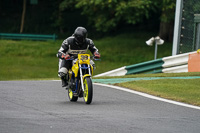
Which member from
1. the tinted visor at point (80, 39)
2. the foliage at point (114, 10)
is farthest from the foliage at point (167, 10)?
the tinted visor at point (80, 39)

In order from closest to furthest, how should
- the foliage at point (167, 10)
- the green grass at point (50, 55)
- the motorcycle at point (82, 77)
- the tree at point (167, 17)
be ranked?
1. the motorcycle at point (82, 77)
2. the green grass at point (50, 55)
3. the foliage at point (167, 10)
4. the tree at point (167, 17)

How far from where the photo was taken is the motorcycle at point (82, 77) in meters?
10.8

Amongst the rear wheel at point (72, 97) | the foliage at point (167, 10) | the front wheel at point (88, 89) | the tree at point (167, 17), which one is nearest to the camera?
the front wheel at point (88, 89)

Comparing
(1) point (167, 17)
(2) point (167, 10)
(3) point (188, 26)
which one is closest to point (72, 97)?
(3) point (188, 26)

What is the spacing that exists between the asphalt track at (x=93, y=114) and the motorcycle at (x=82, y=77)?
0.21 metres

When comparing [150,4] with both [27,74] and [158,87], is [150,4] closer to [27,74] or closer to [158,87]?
[27,74]

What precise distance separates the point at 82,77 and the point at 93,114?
5.56 feet

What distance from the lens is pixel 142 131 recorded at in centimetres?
792

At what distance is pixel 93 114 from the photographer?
30.8ft

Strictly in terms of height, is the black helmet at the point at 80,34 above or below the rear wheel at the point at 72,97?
above

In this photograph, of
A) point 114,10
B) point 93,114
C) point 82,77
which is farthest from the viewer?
point 114,10

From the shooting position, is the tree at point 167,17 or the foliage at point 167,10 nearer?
the foliage at point 167,10

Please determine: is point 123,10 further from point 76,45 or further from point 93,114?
point 93,114

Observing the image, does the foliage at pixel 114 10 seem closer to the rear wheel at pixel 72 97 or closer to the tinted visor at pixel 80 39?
the rear wheel at pixel 72 97
